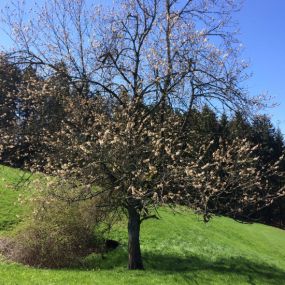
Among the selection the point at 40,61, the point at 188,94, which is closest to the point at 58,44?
the point at 40,61

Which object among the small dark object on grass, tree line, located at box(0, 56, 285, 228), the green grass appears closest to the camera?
the green grass

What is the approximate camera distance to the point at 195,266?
18141mm

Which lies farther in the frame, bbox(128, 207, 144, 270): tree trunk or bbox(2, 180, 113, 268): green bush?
bbox(2, 180, 113, 268): green bush

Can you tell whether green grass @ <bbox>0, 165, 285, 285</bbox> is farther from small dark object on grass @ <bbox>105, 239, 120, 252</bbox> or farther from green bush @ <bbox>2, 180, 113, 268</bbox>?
green bush @ <bbox>2, 180, 113, 268</bbox>

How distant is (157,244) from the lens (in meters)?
21.6

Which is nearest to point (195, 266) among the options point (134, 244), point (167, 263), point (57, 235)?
point (167, 263)

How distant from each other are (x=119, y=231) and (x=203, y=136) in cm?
754

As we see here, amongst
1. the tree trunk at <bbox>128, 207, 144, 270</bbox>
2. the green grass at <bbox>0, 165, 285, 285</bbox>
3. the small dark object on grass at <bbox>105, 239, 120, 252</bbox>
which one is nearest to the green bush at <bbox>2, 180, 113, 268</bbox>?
the small dark object on grass at <bbox>105, 239, 120, 252</bbox>

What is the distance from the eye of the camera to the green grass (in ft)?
44.8

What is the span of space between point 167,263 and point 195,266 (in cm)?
113

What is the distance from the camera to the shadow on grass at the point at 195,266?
17.0 metres

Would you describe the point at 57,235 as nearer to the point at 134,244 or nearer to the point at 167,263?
the point at 134,244

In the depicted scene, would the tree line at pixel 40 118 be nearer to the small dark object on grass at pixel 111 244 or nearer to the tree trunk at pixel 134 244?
the tree trunk at pixel 134 244

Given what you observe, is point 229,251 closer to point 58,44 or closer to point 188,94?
point 188,94
